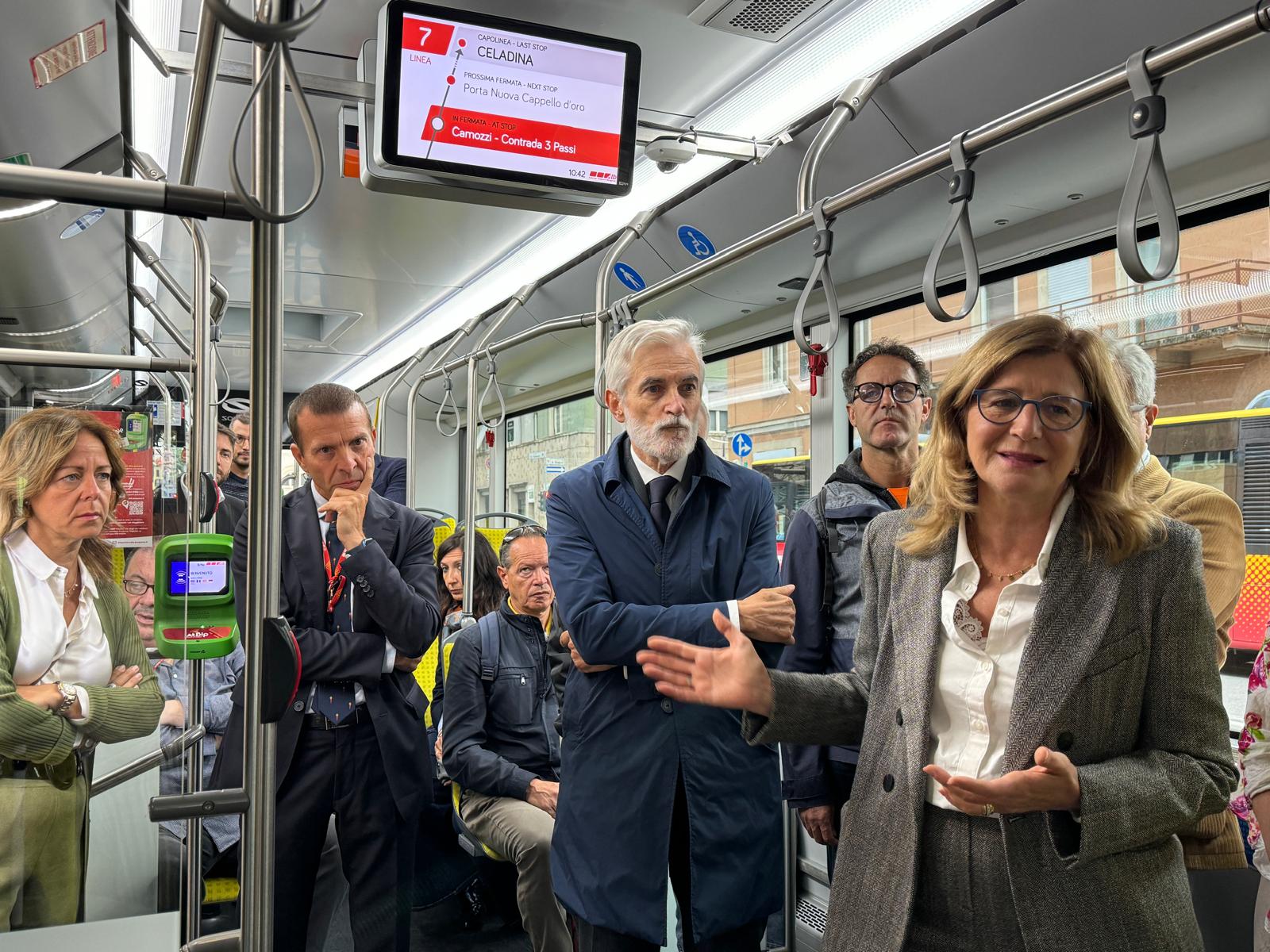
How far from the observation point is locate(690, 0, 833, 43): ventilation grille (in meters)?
3.06

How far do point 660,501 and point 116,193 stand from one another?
1.23 meters

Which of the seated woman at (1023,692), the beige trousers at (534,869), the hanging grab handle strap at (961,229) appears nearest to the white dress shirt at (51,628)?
the seated woman at (1023,692)

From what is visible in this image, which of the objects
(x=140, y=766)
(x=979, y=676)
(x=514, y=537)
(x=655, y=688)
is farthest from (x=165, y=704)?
(x=514, y=537)

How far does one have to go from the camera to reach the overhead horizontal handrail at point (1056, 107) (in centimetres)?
145

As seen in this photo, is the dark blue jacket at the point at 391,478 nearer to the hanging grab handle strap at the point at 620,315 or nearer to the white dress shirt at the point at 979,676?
the hanging grab handle strap at the point at 620,315

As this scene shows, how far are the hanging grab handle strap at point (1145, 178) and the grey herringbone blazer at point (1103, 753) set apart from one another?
41 cm

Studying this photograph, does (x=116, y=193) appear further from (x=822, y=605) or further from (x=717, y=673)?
(x=822, y=605)

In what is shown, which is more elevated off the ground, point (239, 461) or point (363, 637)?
point (239, 461)

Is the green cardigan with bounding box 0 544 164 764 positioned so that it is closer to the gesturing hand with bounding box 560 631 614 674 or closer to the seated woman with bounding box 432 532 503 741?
the gesturing hand with bounding box 560 631 614 674

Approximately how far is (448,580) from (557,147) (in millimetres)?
3072

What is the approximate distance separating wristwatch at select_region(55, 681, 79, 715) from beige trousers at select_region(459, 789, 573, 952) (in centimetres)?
189

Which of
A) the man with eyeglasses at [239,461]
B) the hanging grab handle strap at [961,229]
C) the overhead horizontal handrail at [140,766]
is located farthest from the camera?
the man with eyeglasses at [239,461]

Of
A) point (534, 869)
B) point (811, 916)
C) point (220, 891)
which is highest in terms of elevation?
point (534, 869)

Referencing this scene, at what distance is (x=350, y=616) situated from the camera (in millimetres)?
2592
